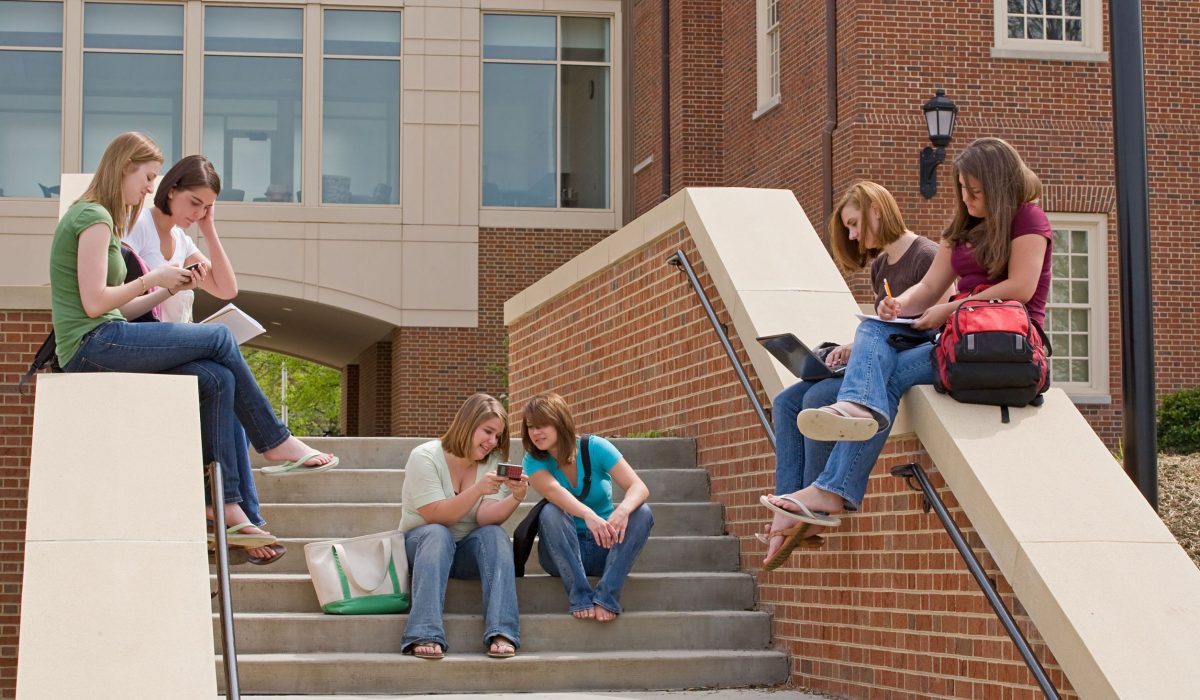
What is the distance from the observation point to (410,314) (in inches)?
975

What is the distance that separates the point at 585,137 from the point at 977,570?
21.1 metres

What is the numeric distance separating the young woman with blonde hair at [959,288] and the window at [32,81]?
21.3 m

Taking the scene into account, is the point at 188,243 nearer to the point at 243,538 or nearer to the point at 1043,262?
the point at 243,538

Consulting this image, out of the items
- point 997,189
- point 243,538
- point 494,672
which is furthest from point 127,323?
point 997,189

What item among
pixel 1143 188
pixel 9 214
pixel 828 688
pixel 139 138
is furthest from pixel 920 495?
pixel 9 214

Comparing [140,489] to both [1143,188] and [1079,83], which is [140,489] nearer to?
[1143,188]

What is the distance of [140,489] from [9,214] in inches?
799

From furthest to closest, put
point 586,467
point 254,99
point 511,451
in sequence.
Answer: point 254,99 → point 511,451 → point 586,467

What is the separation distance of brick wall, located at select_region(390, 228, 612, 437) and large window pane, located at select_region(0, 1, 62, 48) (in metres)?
7.37

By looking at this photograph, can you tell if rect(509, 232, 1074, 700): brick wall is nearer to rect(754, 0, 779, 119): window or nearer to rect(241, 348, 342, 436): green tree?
rect(754, 0, 779, 119): window

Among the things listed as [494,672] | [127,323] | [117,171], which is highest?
[117,171]

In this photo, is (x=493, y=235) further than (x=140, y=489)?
Yes

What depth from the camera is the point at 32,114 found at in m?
24.7

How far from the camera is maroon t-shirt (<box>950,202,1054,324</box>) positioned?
5449mm
